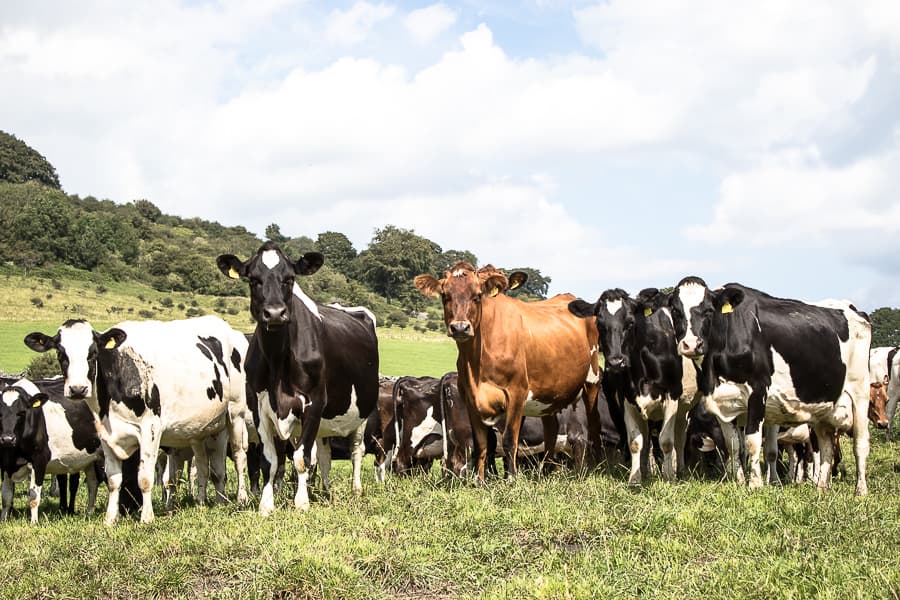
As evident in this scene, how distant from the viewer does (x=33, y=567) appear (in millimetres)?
6934

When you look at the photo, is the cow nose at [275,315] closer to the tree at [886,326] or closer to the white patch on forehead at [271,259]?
the white patch on forehead at [271,259]

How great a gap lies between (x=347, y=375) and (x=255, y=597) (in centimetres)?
466

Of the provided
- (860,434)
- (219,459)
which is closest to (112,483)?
(219,459)

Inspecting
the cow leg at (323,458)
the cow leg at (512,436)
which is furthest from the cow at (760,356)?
the cow leg at (323,458)

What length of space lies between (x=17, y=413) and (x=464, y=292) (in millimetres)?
6763

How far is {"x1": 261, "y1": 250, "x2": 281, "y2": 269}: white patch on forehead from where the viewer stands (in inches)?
347

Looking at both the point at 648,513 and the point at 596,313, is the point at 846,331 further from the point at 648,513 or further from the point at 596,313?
the point at 648,513

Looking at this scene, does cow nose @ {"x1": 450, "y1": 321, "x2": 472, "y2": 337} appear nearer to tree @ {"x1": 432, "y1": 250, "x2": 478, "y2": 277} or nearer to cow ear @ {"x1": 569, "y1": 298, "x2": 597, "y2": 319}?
cow ear @ {"x1": 569, "y1": 298, "x2": 597, "y2": 319}

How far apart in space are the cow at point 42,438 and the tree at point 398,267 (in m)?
74.8

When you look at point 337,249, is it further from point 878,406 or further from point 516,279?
point 516,279

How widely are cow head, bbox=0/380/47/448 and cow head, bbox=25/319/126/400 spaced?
2.37 meters

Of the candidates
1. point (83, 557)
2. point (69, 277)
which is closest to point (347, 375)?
point (83, 557)

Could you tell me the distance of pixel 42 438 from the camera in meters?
11.8

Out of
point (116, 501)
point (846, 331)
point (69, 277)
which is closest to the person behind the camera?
point (116, 501)
